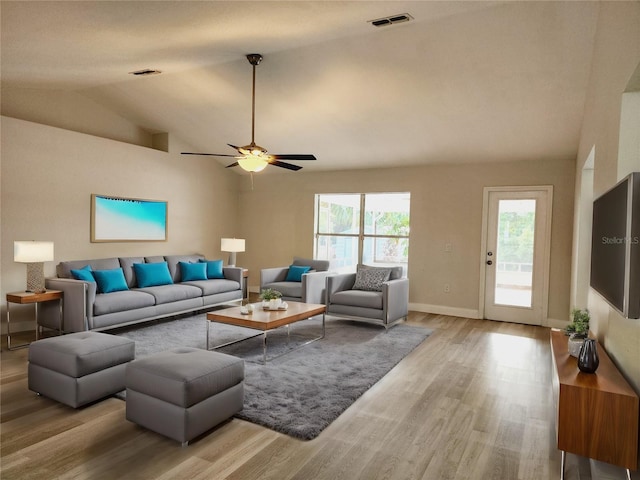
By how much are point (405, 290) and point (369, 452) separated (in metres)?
3.53

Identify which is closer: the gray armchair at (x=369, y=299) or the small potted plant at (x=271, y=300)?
the small potted plant at (x=271, y=300)

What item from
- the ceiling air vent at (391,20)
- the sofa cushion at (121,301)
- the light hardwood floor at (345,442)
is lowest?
the light hardwood floor at (345,442)

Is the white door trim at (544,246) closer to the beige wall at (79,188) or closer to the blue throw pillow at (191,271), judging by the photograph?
the blue throw pillow at (191,271)

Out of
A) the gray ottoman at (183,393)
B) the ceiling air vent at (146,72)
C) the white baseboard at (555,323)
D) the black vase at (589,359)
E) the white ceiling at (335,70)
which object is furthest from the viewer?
the white baseboard at (555,323)

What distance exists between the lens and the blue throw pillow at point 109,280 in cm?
524

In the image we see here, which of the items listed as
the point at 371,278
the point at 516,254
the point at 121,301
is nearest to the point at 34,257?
the point at 121,301

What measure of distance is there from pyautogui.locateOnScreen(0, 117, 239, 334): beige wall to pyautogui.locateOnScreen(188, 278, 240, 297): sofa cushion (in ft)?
3.49

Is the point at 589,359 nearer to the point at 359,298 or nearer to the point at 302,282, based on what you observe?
the point at 359,298

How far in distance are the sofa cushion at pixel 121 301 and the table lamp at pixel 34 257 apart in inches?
25.1

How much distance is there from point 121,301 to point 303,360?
7.80 feet

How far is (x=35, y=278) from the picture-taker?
15.7ft

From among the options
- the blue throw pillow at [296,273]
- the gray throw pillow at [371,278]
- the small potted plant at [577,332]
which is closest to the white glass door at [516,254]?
the gray throw pillow at [371,278]

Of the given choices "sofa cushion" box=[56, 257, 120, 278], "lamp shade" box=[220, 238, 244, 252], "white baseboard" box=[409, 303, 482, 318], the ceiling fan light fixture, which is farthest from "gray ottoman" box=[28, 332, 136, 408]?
"white baseboard" box=[409, 303, 482, 318]

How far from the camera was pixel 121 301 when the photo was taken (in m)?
5.04
